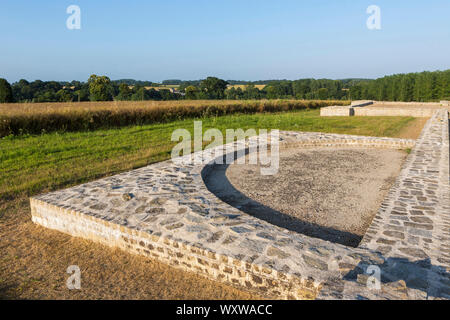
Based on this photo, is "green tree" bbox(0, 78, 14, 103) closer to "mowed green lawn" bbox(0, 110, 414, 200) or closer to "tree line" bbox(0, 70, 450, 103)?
"tree line" bbox(0, 70, 450, 103)

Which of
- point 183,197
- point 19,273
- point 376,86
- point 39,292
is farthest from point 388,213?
point 376,86

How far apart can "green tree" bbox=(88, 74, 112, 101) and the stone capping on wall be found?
38.4 m

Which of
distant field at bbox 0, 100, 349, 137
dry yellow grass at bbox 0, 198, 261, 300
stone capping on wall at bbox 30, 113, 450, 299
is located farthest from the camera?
distant field at bbox 0, 100, 349, 137

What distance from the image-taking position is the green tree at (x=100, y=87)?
40334mm

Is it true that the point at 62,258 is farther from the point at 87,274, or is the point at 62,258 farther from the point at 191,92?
the point at 191,92

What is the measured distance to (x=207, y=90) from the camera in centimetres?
4144

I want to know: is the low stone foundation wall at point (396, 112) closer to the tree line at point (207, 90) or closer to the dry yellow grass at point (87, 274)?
the tree line at point (207, 90)

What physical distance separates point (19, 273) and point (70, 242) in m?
0.67

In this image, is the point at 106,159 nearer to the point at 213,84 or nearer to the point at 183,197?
the point at 183,197

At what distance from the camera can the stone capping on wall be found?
94.8 inches

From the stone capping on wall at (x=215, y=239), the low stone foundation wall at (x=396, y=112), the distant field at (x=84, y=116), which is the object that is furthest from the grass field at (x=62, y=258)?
the low stone foundation wall at (x=396, y=112)

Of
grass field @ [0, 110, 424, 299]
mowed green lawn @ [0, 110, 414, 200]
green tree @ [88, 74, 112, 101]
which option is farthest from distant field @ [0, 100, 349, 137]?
green tree @ [88, 74, 112, 101]

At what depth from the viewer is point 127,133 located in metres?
11.2

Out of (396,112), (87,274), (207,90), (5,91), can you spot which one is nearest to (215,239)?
(87,274)
